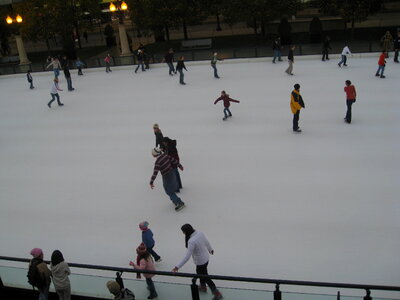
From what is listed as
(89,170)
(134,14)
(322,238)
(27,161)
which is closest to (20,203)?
(89,170)

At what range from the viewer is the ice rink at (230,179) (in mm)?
7480

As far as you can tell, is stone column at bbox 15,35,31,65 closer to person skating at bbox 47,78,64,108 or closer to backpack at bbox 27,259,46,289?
person skating at bbox 47,78,64,108

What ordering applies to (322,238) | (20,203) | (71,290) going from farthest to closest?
(20,203) → (322,238) → (71,290)

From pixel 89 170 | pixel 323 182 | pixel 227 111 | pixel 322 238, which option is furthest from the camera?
pixel 227 111

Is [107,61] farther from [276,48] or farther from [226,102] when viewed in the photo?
[226,102]

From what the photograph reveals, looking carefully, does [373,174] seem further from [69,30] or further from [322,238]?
[69,30]

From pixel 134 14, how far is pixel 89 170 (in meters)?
23.3

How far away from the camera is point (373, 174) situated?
962 cm

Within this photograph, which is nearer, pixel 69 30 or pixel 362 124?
pixel 362 124

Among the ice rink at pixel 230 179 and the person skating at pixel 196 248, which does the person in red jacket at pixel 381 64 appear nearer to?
the ice rink at pixel 230 179

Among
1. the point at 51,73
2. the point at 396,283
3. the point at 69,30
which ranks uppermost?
the point at 69,30

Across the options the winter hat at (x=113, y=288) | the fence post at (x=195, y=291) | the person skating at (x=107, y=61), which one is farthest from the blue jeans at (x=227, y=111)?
the person skating at (x=107, y=61)

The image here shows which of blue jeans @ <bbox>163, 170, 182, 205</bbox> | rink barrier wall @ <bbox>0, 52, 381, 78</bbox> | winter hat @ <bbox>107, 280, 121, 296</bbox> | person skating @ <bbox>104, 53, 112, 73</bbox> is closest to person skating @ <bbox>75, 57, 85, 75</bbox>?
rink barrier wall @ <bbox>0, 52, 381, 78</bbox>

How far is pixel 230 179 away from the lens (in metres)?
10.2
